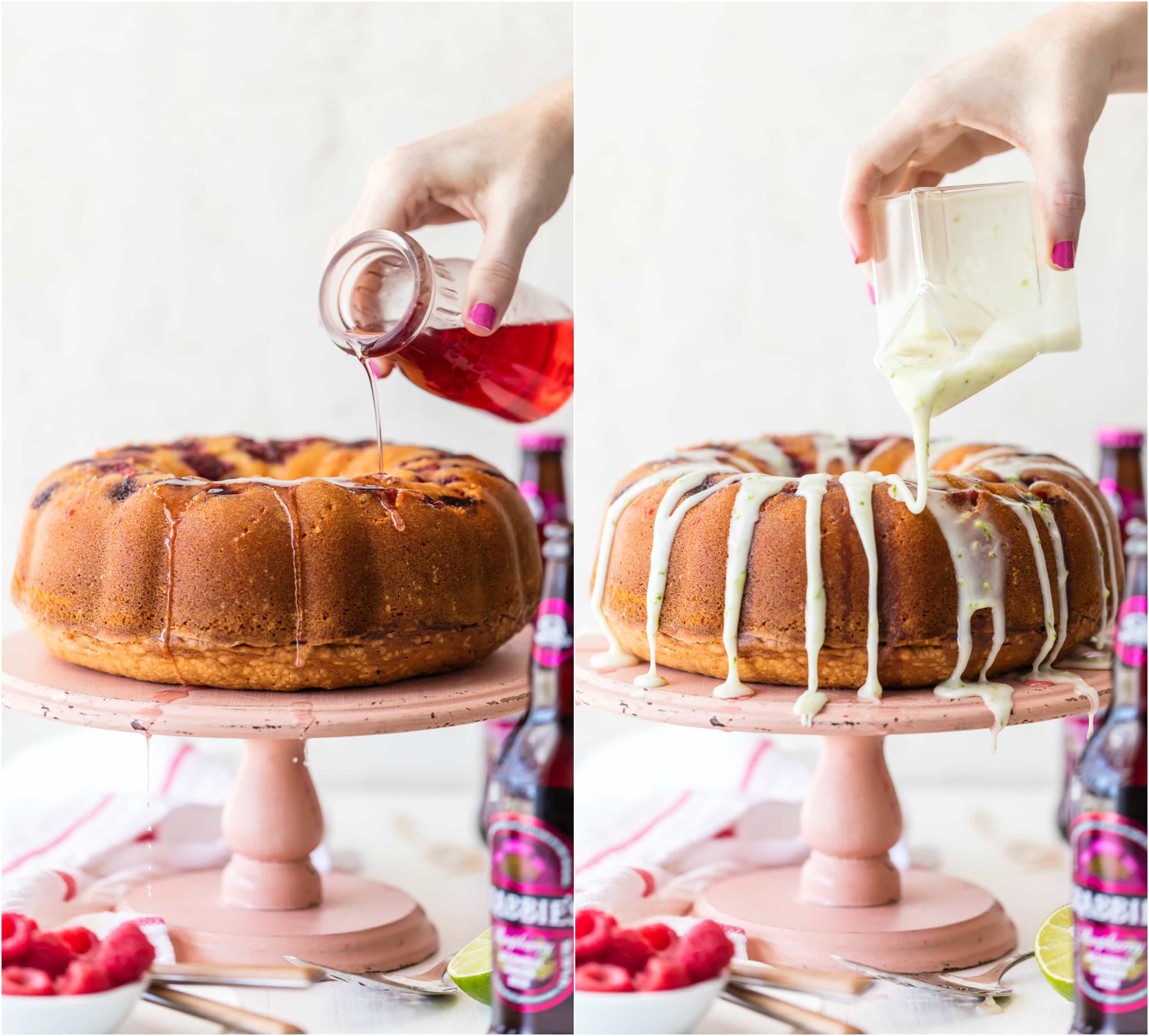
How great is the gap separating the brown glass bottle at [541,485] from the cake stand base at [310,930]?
29 centimetres

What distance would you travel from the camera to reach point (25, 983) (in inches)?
46.2

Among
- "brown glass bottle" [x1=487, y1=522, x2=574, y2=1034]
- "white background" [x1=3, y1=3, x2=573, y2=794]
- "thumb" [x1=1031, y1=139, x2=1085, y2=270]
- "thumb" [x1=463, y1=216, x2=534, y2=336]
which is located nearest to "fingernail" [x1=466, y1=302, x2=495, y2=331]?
"thumb" [x1=463, y1=216, x2=534, y2=336]

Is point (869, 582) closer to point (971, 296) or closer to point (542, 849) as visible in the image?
point (971, 296)

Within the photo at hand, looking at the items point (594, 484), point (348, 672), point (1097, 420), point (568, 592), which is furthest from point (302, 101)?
point (1097, 420)

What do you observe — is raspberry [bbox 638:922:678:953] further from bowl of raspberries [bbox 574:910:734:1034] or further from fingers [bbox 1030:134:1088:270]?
fingers [bbox 1030:134:1088:270]

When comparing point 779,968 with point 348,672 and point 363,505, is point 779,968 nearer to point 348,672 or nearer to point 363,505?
point 348,672

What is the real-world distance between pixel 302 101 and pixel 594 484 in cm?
71

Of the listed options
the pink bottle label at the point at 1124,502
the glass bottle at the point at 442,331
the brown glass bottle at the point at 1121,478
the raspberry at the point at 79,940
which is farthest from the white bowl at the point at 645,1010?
the pink bottle label at the point at 1124,502

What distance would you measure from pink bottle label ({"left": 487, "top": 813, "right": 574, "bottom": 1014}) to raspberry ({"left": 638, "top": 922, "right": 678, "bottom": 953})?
0.18 metres

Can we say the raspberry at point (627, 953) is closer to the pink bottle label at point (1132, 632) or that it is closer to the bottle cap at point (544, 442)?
the pink bottle label at point (1132, 632)

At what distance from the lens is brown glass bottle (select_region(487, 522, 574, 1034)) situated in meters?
1.00

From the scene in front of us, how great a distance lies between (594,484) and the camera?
177 cm

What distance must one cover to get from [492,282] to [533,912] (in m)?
0.62

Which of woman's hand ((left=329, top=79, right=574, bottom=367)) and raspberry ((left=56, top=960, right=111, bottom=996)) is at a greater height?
woman's hand ((left=329, top=79, right=574, bottom=367))
